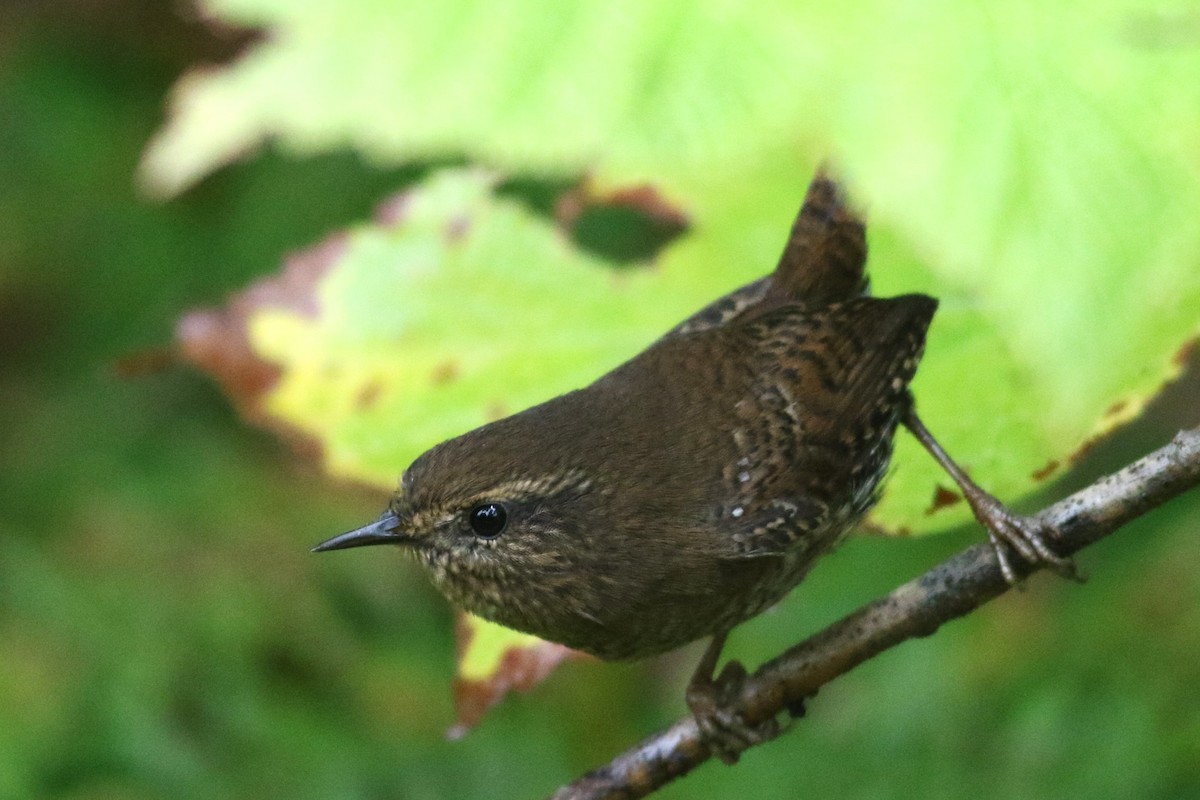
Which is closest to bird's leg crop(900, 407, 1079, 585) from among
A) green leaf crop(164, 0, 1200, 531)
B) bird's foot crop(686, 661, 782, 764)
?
green leaf crop(164, 0, 1200, 531)

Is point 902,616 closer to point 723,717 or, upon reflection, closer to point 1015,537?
point 1015,537

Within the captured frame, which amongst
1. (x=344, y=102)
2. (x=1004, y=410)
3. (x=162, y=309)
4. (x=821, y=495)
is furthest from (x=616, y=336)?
(x=162, y=309)

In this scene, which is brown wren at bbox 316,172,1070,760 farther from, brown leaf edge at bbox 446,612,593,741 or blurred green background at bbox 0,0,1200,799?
blurred green background at bbox 0,0,1200,799

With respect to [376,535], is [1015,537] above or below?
below

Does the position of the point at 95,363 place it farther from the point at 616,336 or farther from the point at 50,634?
the point at 616,336

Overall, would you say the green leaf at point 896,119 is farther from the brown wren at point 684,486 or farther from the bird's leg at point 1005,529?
the brown wren at point 684,486

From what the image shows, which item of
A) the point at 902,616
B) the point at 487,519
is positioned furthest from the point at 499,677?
the point at 902,616

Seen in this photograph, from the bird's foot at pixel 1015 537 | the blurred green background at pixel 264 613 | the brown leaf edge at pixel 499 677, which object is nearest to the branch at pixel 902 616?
the bird's foot at pixel 1015 537
